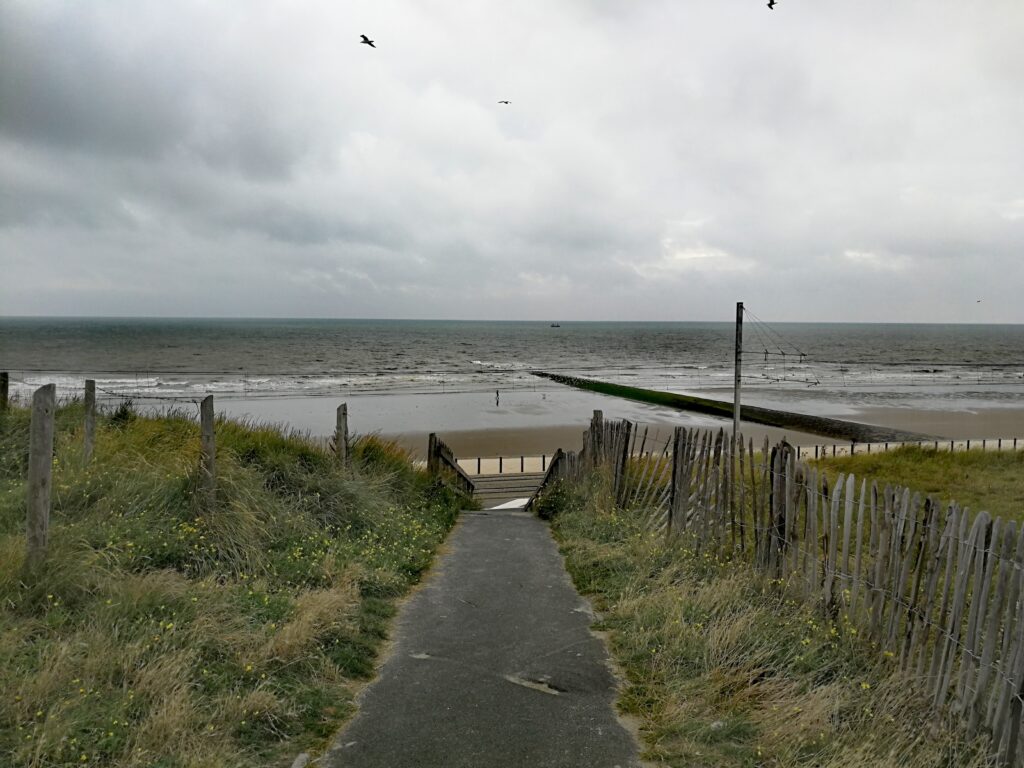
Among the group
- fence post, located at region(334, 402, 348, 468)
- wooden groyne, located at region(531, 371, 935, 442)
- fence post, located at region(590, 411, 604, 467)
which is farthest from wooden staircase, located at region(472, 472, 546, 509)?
wooden groyne, located at region(531, 371, 935, 442)

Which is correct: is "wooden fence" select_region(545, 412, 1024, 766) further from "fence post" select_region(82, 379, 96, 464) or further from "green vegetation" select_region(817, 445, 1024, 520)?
"fence post" select_region(82, 379, 96, 464)

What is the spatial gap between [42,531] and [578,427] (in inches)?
1041

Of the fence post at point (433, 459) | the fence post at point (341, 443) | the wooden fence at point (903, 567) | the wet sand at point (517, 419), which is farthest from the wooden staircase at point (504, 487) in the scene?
the wooden fence at point (903, 567)

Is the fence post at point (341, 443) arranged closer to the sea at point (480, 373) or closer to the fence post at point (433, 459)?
the fence post at point (433, 459)

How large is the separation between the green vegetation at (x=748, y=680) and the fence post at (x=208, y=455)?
419 cm

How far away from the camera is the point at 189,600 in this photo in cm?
540

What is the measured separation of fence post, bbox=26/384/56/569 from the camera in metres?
5.46

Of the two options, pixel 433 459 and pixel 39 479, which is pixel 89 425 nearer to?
pixel 39 479

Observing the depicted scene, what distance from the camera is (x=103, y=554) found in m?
5.91

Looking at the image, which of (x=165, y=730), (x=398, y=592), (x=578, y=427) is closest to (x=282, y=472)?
(x=398, y=592)

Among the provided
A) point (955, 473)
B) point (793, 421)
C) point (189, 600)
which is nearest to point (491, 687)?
point (189, 600)

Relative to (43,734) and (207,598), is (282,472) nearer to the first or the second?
(207,598)

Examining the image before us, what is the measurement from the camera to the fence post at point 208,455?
7273 millimetres

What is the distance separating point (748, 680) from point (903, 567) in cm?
139
